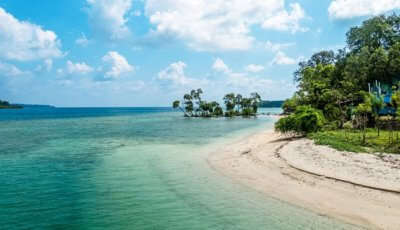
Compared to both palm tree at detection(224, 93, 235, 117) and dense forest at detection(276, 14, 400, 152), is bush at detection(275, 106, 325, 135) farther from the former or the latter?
palm tree at detection(224, 93, 235, 117)

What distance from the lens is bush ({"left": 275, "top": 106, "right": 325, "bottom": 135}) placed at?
99.7ft

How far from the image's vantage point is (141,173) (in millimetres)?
17594

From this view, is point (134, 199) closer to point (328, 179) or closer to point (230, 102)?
point (328, 179)

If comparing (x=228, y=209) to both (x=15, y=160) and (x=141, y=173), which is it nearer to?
(x=141, y=173)

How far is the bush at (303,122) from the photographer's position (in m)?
30.4

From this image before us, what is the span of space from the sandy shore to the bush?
8.49 m

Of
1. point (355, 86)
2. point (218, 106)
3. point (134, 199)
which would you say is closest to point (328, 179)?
point (134, 199)

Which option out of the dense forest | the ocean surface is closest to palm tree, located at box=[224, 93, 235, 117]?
the dense forest

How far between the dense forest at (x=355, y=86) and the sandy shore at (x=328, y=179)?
377 inches

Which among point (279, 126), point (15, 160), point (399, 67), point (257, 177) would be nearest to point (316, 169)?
point (257, 177)

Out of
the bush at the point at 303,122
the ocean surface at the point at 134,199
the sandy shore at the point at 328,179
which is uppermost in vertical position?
the bush at the point at 303,122

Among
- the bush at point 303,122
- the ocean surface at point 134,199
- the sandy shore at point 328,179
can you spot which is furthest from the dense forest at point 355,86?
the ocean surface at point 134,199

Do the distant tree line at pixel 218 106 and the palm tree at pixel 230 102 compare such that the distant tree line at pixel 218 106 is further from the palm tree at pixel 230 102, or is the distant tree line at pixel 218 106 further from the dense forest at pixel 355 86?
the dense forest at pixel 355 86

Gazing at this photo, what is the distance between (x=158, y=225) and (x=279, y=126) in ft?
78.9
